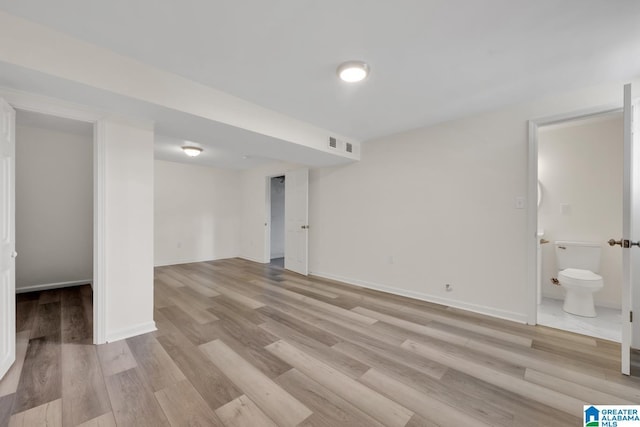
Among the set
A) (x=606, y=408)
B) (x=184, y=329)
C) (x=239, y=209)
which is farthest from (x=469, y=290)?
(x=239, y=209)

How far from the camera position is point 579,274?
2.88 metres

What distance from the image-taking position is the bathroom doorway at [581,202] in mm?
3010

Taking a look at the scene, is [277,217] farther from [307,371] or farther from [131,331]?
[307,371]

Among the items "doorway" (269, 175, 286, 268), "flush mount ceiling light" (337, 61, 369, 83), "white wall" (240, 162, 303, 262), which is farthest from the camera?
"doorway" (269, 175, 286, 268)

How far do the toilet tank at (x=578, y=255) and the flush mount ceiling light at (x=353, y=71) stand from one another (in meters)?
3.49

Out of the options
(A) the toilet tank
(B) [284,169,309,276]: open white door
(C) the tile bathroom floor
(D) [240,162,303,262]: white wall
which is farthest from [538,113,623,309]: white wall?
(D) [240,162,303,262]: white wall

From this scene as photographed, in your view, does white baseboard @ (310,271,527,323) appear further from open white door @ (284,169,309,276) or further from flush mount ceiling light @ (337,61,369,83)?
flush mount ceiling light @ (337,61,369,83)

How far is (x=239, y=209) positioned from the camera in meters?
6.86

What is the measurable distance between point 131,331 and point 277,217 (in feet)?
16.7

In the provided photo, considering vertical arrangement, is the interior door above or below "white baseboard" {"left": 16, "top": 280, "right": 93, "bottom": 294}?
above

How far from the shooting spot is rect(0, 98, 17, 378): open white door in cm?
173

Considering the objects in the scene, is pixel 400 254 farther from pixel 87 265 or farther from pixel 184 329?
pixel 87 265

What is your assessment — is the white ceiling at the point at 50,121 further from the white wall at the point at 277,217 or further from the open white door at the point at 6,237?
the white wall at the point at 277,217

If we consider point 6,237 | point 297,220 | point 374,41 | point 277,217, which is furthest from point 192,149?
point 374,41
